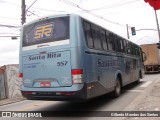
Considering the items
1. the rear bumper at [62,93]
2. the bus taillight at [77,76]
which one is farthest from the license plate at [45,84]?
the bus taillight at [77,76]

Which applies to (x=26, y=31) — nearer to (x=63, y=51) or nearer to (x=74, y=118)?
(x=63, y=51)

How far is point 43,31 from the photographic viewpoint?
28.2 feet

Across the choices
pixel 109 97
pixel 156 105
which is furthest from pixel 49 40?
pixel 109 97

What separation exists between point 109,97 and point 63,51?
493 cm

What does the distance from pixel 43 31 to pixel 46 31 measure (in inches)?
6.1

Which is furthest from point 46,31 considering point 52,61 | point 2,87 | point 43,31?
point 2,87

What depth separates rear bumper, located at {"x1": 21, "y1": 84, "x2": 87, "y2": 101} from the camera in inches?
299

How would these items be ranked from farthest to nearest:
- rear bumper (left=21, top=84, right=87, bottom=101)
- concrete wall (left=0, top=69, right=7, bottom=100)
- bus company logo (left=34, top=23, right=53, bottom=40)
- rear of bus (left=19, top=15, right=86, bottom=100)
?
concrete wall (left=0, top=69, right=7, bottom=100) < bus company logo (left=34, top=23, right=53, bottom=40) < rear of bus (left=19, top=15, right=86, bottom=100) < rear bumper (left=21, top=84, right=87, bottom=101)

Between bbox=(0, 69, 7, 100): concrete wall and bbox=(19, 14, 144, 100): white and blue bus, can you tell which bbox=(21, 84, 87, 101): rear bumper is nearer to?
bbox=(19, 14, 144, 100): white and blue bus

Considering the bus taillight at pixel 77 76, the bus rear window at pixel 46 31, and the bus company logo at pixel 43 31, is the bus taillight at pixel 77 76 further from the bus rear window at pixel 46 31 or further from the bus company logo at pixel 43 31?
the bus company logo at pixel 43 31

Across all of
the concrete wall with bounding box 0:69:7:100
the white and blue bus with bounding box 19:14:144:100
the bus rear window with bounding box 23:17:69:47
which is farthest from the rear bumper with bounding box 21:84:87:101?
the concrete wall with bounding box 0:69:7:100

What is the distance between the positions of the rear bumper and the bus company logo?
1.77 metres

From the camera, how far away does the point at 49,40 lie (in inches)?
327

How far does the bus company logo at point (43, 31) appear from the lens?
8409mm
